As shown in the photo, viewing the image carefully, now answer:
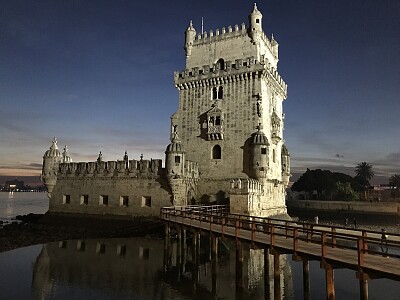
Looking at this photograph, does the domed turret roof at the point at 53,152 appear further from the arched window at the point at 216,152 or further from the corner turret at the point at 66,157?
the arched window at the point at 216,152

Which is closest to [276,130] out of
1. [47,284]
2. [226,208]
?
[226,208]

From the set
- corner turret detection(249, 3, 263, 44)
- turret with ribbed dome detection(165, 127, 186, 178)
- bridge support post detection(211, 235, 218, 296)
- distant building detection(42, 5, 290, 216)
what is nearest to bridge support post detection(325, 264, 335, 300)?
bridge support post detection(211, 235, 218, 296)

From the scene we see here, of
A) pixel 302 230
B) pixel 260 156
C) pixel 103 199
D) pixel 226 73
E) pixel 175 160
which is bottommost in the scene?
pixel 302 230

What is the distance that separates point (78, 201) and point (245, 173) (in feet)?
59.3

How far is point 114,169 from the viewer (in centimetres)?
3319

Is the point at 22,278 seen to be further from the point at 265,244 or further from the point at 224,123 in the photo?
the point at 224,123

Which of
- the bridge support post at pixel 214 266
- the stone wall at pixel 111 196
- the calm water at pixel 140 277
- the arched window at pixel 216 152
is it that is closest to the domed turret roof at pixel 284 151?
the arched window at pixel 216 152

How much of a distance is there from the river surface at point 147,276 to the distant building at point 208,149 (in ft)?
22.0

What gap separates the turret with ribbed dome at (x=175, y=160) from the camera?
1151 inches

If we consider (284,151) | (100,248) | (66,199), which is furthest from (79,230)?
(284,151)

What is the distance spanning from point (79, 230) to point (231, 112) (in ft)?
61.3

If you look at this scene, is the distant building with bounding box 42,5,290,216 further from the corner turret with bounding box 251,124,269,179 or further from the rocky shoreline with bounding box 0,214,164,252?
the rocky shoreline with bounding box 0,214,164,252

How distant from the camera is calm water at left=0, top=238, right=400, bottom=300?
1550cm

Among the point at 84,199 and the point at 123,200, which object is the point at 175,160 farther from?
the point at 84,199
